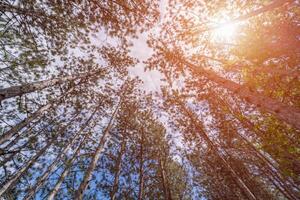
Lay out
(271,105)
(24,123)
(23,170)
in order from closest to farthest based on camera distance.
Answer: (271,105) < (24,123) < (23,170)

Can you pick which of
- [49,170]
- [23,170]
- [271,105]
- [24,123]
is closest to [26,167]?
[23,170]

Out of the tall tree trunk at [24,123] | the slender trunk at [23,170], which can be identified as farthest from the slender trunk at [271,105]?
the slender trunk at [23,170]

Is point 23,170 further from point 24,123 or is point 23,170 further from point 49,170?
point 24,123

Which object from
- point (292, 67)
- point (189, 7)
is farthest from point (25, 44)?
point (292, 67)

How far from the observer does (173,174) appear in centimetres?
1794

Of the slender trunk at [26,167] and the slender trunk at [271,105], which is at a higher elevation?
the slender trunk at [26,167]

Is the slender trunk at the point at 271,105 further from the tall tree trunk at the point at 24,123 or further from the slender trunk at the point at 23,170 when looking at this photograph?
the slender trunk at the point at 23,170

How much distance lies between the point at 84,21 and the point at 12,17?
6.59ft

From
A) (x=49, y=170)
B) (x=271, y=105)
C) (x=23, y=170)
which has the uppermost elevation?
(x=49, y=170)

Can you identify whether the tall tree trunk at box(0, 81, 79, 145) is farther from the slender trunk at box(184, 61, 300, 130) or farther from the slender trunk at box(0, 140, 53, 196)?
the slender trunk at box(184, 61, 300, 130)

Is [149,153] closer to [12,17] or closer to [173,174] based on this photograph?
[173,174]

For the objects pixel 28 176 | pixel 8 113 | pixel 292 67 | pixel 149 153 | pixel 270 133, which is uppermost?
pixel 149 153

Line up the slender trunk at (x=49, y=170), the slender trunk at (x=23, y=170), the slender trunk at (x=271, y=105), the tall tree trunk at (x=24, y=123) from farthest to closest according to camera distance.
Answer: the slender trunk at (x=49, y=170), the slender trunk at (x=23, y=170), the tall tree trunk at (x=24, y=123), the slender trunk at (x=271, y=105)

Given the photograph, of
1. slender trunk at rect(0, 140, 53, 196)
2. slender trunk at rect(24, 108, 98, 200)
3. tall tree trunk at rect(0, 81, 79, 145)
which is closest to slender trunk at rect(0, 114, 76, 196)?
slender trunk at rect(0, 140, 53, 196)
